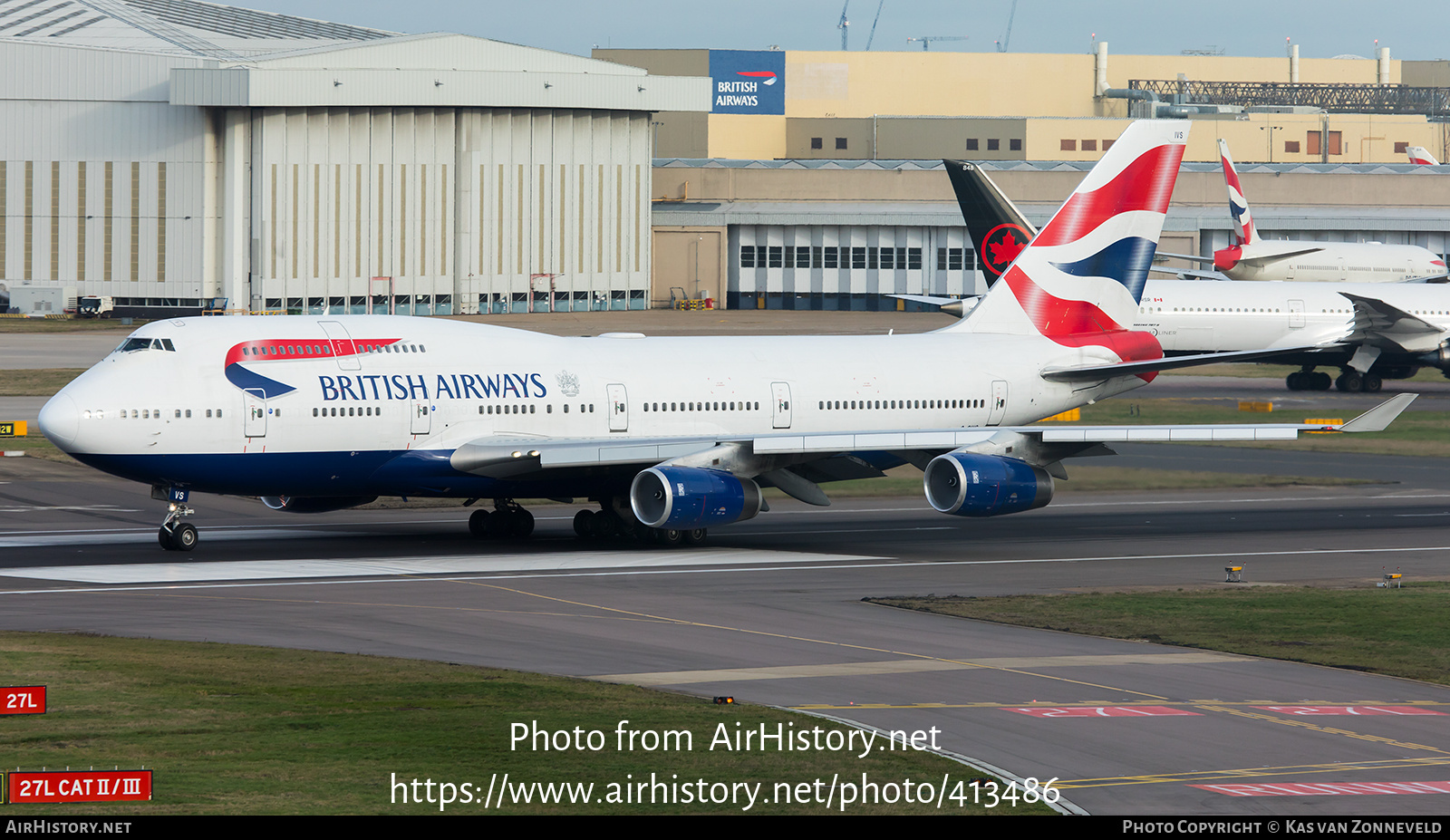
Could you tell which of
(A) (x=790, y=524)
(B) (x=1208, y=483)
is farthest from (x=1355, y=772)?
(B) (x=1208, y=483)

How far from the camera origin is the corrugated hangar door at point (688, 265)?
131 m

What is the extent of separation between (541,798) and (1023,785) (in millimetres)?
4906

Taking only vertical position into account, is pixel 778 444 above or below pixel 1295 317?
below

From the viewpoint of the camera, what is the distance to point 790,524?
44.9 metres

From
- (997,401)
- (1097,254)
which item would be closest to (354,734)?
(997,401)

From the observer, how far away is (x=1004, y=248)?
6488 centimetres

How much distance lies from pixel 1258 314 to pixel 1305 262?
20.1 metres

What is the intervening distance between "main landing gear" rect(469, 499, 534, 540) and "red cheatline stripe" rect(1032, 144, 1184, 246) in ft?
49.5

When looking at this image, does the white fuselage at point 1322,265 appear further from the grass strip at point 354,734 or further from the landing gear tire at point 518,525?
the grass strip at point 354,734

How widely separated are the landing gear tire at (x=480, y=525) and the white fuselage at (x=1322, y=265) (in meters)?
65.5

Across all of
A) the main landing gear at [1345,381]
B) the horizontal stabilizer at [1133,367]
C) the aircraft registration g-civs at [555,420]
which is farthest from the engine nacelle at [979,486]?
the main landing gear at [1345,381]

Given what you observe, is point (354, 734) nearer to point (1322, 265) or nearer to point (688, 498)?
point (688, 498)

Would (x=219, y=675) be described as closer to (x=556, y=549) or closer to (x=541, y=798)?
(x=541, y=798)

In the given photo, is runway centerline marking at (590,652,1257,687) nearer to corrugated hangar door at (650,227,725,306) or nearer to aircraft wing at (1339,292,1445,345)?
aircraft wing at (1339,292,1445,345)
